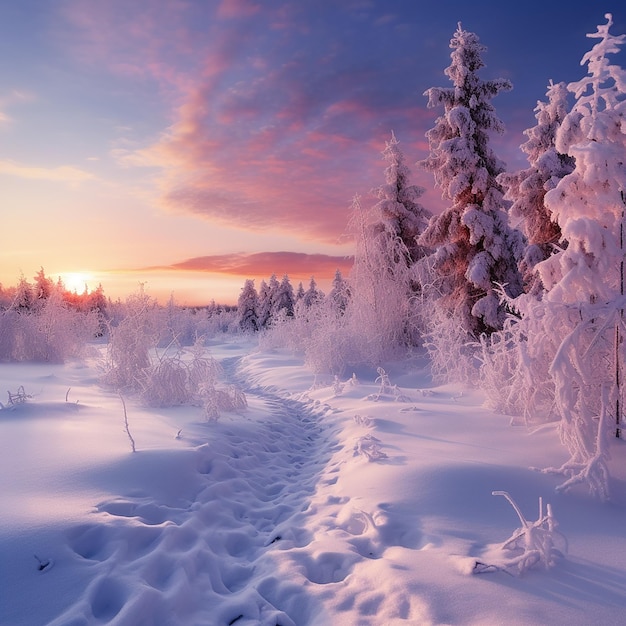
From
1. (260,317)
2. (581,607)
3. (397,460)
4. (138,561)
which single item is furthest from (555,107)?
(260,317)

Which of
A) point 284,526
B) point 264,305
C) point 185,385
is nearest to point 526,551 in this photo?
point 284,526

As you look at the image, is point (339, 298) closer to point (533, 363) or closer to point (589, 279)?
point (533, 363)

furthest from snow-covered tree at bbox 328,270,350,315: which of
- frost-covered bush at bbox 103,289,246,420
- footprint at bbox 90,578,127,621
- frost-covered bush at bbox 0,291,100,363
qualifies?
footprint at bbox 90,578,127,621

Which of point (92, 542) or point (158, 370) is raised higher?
point (158, 370)

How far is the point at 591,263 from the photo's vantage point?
5168 millimetres

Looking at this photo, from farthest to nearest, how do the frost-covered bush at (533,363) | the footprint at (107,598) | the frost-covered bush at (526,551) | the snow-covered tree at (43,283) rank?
the snow-covered tree at (43,283) < the frost-covered bush at (533,363) < the frost-covered bush at (526,551) < the footprint at (107,598)

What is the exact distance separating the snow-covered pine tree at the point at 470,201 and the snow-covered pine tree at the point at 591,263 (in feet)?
30.8

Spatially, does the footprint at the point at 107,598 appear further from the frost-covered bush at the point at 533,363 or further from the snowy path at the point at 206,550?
the frost-covered bush at the point at 533,363

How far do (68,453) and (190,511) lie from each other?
1623mm

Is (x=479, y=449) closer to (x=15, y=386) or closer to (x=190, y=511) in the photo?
(x=190, y=511)

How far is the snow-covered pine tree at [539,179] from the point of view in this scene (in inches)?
549

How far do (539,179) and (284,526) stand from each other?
1399 cm

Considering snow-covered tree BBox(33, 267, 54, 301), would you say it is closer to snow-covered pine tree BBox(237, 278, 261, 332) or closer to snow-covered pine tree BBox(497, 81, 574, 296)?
snow-covered pine tree BBox(237, 278, 261, 332)

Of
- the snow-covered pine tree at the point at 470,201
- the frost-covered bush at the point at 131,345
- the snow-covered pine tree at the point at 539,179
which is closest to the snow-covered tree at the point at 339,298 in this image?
the snow-covered pine tree at the point at 470,201
